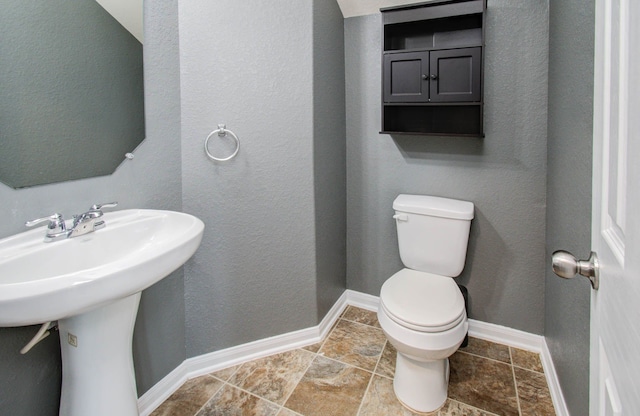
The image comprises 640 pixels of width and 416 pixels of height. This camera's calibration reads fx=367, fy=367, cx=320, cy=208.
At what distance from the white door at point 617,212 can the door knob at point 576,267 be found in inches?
0.8

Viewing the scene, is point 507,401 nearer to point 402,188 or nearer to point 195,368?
point 402,188

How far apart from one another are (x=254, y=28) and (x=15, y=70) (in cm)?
96

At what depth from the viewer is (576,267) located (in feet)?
2.15

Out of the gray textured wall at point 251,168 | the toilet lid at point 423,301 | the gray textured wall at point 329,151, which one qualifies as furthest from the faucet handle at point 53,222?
the toilet lid at point 423,301

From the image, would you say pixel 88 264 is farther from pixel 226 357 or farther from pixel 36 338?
pixel 226 357

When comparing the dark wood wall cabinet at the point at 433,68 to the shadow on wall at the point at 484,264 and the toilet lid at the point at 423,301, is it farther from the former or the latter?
the toilet lid at the point at 423,301

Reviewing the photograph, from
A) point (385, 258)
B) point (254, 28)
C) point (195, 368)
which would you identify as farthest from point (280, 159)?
point (195, 368)

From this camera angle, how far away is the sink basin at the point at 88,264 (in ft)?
2.65

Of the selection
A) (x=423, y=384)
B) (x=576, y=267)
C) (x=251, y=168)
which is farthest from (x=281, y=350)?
(x=576, y=267)

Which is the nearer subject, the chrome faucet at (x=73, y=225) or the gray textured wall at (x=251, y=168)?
the chrome faucet at (x=73, y=225)

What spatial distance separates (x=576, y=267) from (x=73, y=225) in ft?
4.48

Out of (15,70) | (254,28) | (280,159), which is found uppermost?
(254,28)

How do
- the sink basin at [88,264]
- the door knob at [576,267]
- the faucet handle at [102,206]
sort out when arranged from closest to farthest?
the door knob at [576,267], the sink basin at [88,264], the faucet handle at [102,206]

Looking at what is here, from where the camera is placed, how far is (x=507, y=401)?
1646mm
